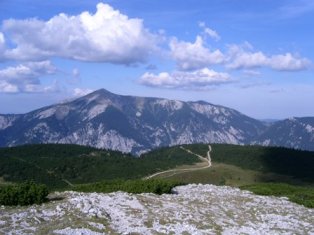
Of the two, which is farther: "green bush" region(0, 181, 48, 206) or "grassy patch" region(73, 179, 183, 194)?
"grassy patch" region(73, 179, 183, 194)

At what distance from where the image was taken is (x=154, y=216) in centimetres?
2748

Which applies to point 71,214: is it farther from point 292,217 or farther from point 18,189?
point 292,217

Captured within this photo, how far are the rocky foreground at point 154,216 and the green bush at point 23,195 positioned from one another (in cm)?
96

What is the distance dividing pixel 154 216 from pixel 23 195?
28.0ft

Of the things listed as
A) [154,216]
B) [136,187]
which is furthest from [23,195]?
[136,187]

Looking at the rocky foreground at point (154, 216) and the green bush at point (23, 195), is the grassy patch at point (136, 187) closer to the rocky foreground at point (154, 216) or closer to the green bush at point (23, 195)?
the rocky foreground at point (154, 216)

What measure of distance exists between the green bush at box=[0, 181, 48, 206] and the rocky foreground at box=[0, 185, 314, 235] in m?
0.96

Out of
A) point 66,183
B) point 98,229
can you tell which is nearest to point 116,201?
point 98,229

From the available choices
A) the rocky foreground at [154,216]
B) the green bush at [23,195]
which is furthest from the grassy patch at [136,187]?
the green bush at [23,195]

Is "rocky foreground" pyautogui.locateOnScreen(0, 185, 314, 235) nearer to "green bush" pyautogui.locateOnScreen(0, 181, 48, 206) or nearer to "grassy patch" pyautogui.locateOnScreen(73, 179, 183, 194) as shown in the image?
"green bush" pyautogui.locateOnScreen(0, 181, 48, 206)

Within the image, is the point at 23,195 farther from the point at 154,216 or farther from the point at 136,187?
the point at 136,187

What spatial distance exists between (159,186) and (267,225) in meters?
12.1

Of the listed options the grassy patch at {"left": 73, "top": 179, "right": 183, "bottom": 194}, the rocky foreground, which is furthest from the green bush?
the grassy patch at {"left": 73, "top": 179, "right": 183, "bottom": 194}

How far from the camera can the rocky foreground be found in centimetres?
2359
